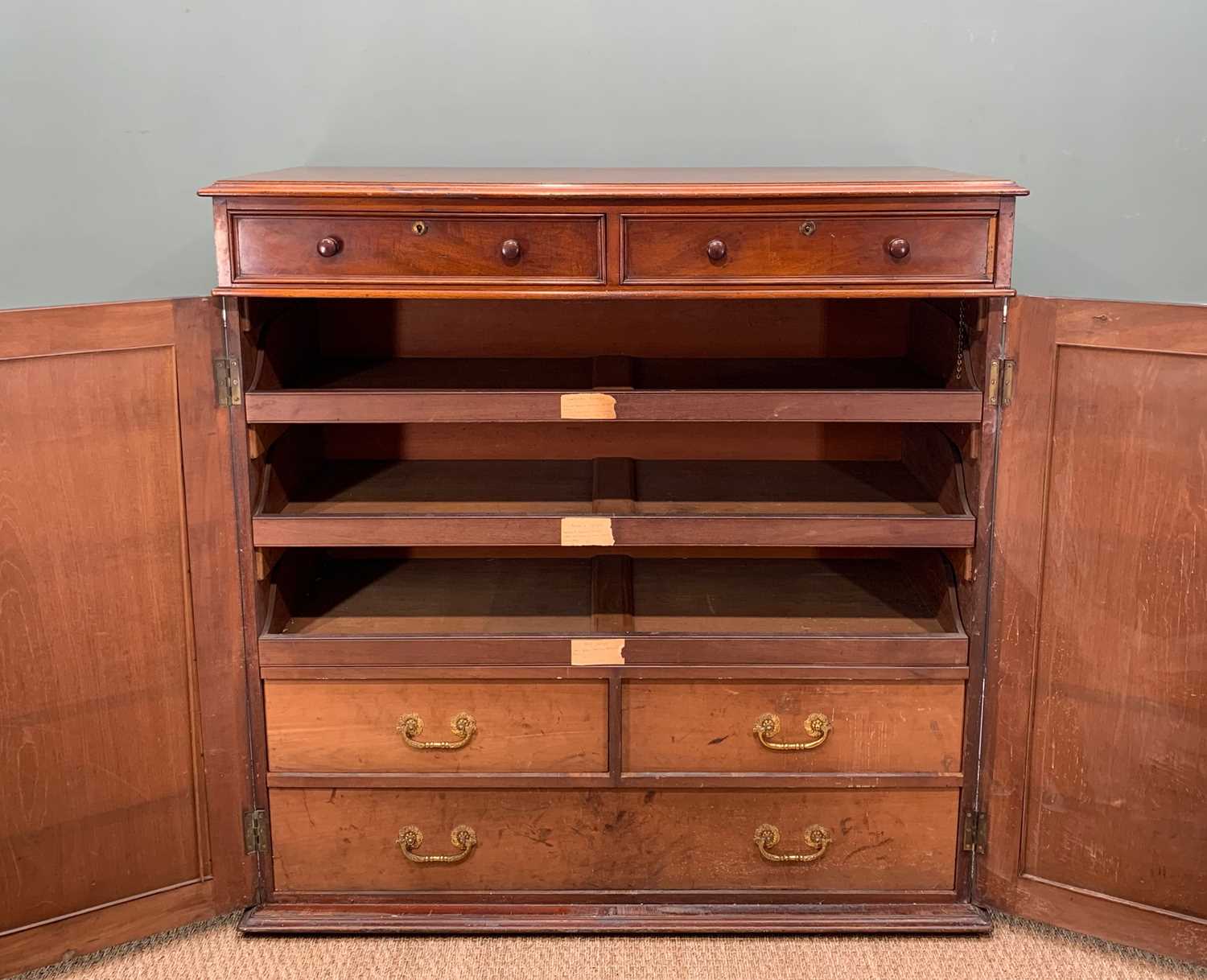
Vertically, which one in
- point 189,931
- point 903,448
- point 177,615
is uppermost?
point 903,448

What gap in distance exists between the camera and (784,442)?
2.94 meters

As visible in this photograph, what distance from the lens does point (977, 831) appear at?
2.52 meters

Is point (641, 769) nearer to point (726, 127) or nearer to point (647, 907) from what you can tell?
point (647, 907)

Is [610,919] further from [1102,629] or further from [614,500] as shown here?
[1102,629]

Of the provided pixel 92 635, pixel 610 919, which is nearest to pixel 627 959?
pixel 610 919

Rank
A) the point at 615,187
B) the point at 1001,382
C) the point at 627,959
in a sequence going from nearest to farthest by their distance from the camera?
the point at 615,187, the point at 1001,382, the point at 627,959

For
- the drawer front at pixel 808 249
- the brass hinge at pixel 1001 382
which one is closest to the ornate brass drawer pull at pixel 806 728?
the brass hinge at pixel 1001 382

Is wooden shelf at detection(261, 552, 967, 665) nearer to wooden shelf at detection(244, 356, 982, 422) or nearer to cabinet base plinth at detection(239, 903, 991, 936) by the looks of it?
wooden shelf at detection(244, 356, 982, 422)

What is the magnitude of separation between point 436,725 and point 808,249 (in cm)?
117

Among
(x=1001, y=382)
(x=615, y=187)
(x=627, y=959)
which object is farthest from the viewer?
(x=627, y=959)

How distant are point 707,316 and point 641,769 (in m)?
1.04

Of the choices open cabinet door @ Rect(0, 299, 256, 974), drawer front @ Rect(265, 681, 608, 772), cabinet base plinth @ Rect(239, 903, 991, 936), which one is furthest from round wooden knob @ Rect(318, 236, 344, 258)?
cabinet base plinth @ Rect(239, 903, 991, 936)

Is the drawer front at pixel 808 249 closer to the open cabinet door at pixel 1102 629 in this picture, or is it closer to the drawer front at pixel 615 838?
the open cabinet door at pixel 1102 629

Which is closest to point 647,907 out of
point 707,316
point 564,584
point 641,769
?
point 641,769
